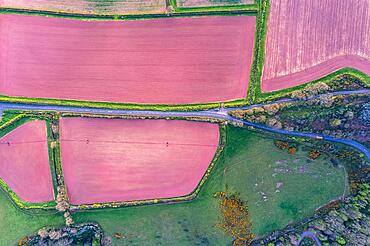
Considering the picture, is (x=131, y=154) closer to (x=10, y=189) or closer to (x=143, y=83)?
(x=143, y=83)

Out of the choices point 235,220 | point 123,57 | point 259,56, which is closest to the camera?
point 259,56

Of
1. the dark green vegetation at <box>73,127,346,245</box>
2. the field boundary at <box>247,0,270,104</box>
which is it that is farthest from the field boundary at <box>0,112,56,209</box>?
the field boundary at <box>247,0,270,104</box>

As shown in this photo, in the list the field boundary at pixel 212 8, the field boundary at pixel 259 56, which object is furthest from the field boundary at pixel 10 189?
the field boundary at pixel 259 56

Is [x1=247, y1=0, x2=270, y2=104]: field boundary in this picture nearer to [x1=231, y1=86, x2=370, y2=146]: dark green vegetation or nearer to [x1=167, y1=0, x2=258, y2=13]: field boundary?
[x1=167, y1=0, x2=258, y2=13]: field boundary

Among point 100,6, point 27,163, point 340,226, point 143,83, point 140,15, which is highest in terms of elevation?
point 100,6

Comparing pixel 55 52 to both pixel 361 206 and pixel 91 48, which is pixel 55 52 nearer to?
pixel 91 48

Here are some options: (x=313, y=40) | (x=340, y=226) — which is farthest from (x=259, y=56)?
(x=340, y=226)

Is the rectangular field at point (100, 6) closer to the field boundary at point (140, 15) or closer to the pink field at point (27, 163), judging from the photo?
the field boundary at point (140, 15)
